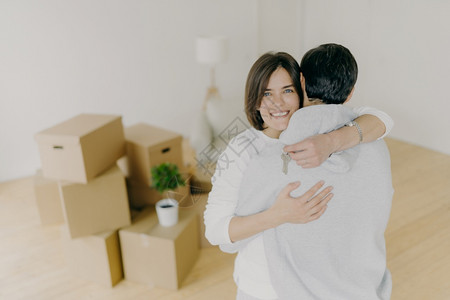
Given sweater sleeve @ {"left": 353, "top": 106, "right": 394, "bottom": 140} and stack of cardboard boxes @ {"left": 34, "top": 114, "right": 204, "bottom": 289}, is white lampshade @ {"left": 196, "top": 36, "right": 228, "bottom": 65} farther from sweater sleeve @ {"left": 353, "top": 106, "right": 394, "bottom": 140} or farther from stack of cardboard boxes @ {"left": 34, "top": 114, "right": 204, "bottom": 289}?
sweater sleeve @ {"left": 353, "top": 106, "right": 394, "bottom": 140}

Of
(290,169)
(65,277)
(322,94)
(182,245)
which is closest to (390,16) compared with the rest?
(322,94)

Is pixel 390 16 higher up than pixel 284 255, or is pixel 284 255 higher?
pixel 390 16

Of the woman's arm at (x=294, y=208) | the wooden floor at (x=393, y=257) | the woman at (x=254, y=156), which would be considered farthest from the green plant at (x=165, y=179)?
the woman's arm at (x=294, y=208)

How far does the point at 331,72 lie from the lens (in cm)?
73

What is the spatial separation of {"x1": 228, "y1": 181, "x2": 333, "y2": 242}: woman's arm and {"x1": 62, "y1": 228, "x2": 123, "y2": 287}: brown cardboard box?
1295mm

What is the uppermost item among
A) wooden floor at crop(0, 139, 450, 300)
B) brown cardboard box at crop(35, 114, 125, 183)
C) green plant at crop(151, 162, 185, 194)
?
brown cardboard box at crop(35, 114, 125, 183)

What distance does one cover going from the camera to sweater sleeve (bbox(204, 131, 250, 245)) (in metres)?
0.81

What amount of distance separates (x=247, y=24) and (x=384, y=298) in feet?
11.6

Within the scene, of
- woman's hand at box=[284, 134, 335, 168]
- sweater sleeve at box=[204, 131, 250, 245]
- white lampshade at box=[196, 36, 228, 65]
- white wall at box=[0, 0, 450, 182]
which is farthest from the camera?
white lampshade at box=[196, 36, 228, 65]

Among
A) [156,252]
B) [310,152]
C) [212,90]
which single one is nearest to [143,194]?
[156,252]

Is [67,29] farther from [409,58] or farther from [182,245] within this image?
[409,58]

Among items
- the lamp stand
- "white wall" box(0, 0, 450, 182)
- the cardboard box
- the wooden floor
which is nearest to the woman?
"white wall" box(0, 0, 450, 182)

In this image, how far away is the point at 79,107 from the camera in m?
3.28

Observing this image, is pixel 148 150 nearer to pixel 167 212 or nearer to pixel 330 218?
pixel 167 212
